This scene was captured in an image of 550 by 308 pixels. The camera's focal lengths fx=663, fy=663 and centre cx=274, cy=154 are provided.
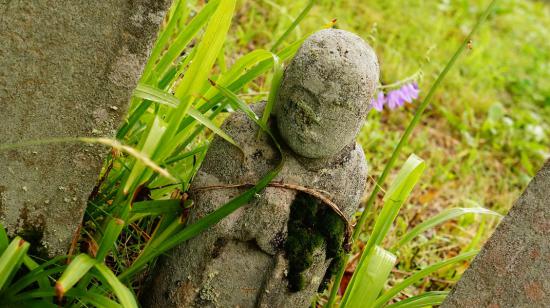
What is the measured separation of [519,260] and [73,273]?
1.05 m

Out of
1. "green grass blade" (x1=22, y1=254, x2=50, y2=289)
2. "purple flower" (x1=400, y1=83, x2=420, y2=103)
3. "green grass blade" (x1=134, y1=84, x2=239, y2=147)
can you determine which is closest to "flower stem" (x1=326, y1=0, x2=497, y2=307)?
"green grass blade" (x1=134, y1=84, x2=239, y2=147)

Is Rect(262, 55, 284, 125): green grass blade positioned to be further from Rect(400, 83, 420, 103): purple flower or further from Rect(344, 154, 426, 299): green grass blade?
Rect(400, 83, 420, 103): purple flower

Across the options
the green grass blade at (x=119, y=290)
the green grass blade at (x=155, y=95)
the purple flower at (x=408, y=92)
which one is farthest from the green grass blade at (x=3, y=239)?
the purple flower at (x=408, y=92)

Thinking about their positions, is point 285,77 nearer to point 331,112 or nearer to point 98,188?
point 331,112

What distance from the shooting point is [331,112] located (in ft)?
5.14

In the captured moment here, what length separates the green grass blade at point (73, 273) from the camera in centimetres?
133

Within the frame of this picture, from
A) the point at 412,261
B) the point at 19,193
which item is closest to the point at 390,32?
the point at 412,261

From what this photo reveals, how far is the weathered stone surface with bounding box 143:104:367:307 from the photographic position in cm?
166

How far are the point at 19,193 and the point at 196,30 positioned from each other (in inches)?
25.7

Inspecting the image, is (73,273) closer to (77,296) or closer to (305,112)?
(77,296)

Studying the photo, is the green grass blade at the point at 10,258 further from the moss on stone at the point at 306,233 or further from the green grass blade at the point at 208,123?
the moss on stone at the point at 306,233

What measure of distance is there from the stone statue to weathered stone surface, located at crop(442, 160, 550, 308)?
14.8 inches

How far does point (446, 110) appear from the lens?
401 cm

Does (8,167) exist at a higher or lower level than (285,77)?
lower
